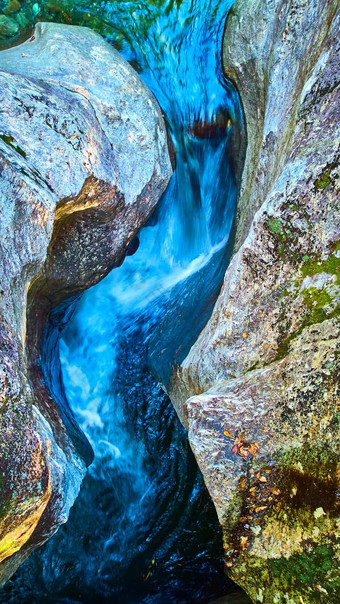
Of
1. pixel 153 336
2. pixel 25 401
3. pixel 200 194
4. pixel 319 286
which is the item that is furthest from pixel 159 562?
pixel 200 194

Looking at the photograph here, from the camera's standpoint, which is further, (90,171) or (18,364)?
(90,171)

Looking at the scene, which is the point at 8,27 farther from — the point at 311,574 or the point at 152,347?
the point at 311,574

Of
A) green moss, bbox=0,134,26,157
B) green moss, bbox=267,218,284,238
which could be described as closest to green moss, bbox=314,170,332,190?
green moss, bbox=267,218,284,238

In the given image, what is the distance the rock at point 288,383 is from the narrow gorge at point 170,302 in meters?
0.01

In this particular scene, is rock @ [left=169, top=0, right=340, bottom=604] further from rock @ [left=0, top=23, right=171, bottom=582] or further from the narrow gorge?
rock @ [left=0, top=23, right=171, bottom=582]

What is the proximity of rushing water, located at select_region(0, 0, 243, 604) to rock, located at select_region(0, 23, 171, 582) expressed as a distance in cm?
66

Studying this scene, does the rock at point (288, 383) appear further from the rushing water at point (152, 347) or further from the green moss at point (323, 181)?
the rushing water at point (152, 347)

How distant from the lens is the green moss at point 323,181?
106 inches

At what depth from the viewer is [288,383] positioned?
2742 mm

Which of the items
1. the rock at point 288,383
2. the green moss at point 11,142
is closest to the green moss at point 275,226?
the rock at point 288,383

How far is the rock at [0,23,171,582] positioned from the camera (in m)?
2.65

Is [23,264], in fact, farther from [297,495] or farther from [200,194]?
[200,194]

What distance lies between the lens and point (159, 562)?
442cm

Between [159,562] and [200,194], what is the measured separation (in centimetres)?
397
